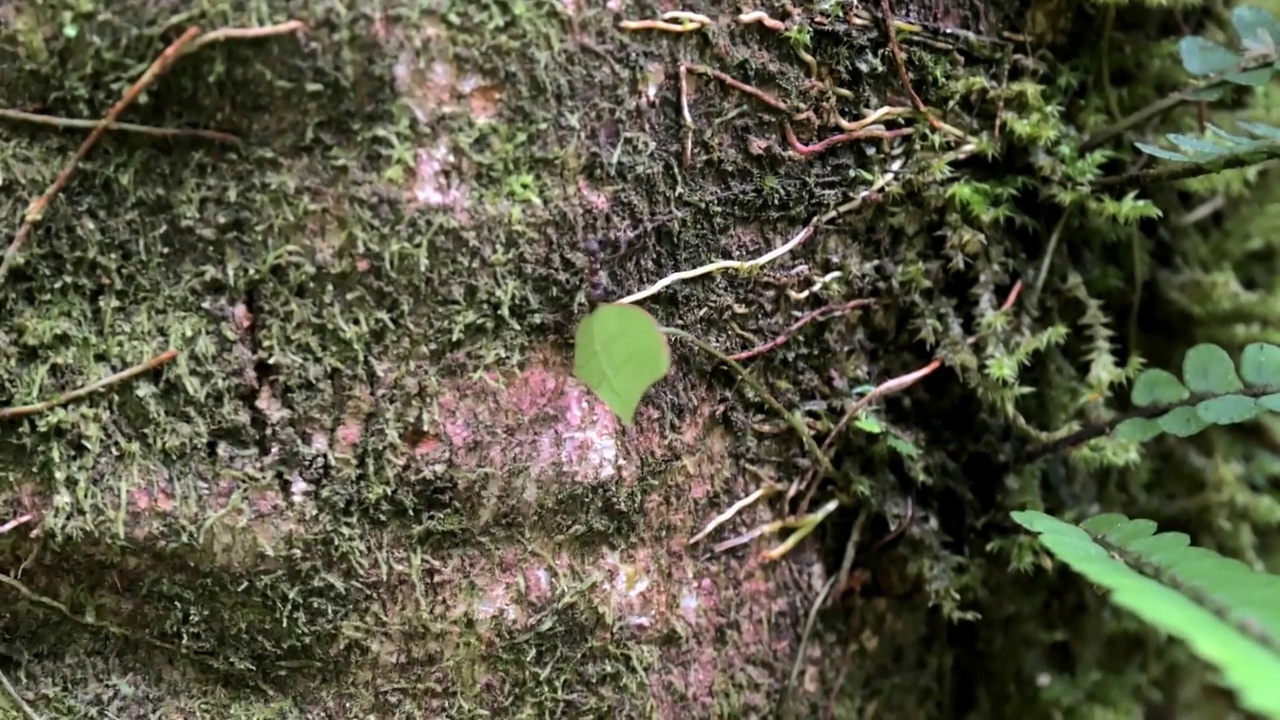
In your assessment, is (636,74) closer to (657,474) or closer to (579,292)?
(579,292)

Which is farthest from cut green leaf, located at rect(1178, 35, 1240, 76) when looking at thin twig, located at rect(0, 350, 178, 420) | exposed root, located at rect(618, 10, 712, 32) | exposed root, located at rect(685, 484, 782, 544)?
thin twig, located at rect(0, 350, 178, 420)

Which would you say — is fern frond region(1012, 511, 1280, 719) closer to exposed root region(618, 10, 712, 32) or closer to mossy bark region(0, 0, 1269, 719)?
mossy bark region(0, 0, 1269, 719)

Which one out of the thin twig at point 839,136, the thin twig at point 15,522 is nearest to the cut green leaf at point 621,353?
A: the thin twig at point 839,136

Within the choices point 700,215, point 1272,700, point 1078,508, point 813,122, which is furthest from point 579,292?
point 1078,508

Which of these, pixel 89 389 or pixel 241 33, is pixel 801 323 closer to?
pixel 241 33

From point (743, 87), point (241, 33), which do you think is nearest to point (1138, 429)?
point (743, 87)
